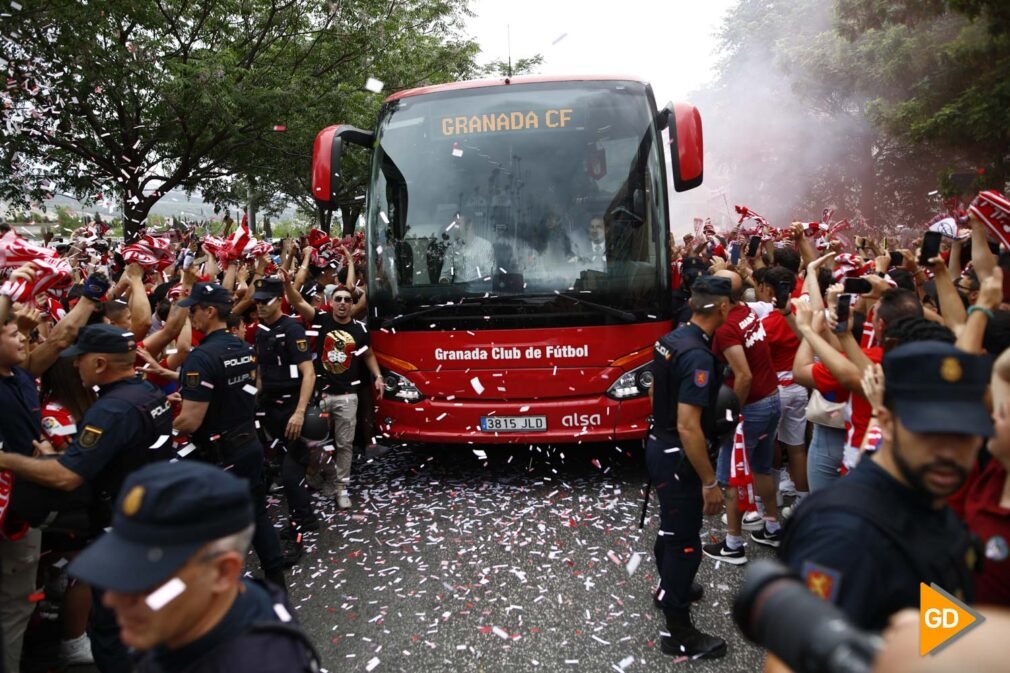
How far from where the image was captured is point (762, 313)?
5.54 meters

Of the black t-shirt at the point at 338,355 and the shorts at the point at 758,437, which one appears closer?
the shorts at the point at 758,437

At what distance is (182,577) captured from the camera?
1645 mm

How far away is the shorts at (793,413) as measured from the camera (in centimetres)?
557

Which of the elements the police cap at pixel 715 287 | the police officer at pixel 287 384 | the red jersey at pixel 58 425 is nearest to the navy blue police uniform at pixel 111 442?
the red jersey at pixel 58 425

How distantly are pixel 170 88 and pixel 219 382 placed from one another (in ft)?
32.0

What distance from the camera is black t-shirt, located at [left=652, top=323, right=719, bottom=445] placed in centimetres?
373

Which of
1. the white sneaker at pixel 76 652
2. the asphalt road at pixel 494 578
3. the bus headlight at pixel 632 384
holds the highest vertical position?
the bus headlight at pixel 632 384

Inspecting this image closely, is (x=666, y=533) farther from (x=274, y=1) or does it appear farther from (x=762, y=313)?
(x=274, y=1)

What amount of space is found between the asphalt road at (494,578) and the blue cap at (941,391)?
2.46m

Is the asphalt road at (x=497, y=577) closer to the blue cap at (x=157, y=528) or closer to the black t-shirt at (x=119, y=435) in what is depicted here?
the black t-shirt at (x=119, y=435)

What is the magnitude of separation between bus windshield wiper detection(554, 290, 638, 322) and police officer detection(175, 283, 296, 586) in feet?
8.83

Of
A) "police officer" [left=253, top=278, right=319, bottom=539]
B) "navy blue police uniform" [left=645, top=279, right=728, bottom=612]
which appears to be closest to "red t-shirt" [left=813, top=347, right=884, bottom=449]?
"navy blue police uniform" [left=645, top=279, right=728, bottom=612]

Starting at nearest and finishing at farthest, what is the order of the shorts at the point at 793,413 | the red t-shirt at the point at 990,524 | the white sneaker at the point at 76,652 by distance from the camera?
the red t-shirt at the point at 990,524, the white sneaker at the point at 76,652, the shorts at the point at 793,413

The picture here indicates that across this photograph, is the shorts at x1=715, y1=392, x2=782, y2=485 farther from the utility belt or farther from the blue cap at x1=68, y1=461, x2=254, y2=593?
the blue cap at x1=68, y1=461, x2=254, y2=593
